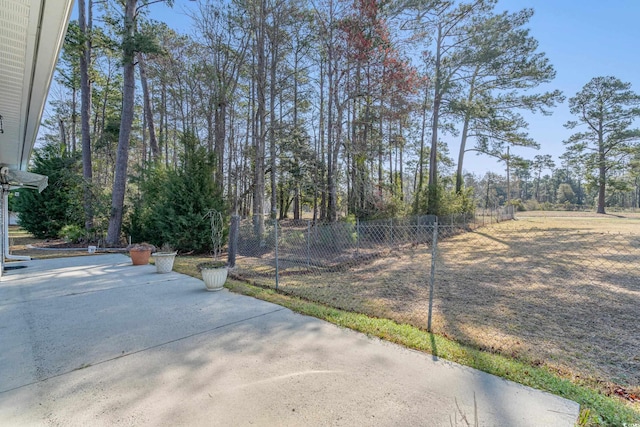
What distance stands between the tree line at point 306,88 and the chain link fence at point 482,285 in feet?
5.68

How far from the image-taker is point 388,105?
10539 mm

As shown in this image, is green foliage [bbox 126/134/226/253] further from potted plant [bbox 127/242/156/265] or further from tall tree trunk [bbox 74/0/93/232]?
tall tree trunk [bbox 74/0/93/232]

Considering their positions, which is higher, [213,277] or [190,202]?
[190,202]

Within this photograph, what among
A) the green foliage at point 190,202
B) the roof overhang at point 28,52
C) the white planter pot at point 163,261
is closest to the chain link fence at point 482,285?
the green foliage at point 190,202

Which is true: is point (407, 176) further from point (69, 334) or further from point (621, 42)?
point (69, 334)

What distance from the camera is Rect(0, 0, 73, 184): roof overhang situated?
2.20 meters

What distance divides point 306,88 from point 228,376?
14.1 m

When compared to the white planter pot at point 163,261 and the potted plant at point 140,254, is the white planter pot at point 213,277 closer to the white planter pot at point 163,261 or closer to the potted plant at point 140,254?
the white planter pot at point 163,261

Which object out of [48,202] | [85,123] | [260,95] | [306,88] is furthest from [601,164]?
[48,202]

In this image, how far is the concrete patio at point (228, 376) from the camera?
1.73m

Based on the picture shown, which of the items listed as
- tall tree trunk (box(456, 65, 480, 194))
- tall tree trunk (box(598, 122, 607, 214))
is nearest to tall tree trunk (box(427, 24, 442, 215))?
tall tree trunk (box(456, 65, 480, 194))

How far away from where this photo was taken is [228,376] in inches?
83.7

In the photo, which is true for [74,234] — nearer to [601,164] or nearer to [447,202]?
[447,202]

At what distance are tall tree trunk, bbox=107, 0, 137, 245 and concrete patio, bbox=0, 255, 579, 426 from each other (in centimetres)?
668
